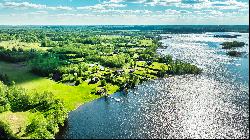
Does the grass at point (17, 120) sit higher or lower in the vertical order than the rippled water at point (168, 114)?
higher

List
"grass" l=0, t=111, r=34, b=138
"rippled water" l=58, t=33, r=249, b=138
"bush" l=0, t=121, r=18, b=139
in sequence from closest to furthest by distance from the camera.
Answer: "bush" l=0, t=121, r=18, b=139, "rippled water" l=58, t=33, r=249, b=138, "grass" l=0, t=111, r=34, b=138

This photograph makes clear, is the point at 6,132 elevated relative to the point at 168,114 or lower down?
elevated

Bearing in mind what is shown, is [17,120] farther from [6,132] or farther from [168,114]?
[168,114]

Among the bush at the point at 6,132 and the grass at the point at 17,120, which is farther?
the grass at the point at 17,120

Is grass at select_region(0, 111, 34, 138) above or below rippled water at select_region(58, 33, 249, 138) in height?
above

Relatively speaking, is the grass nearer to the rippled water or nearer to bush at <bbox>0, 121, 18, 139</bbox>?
bush at <bbox>0, 121, 18, 139</bbox>

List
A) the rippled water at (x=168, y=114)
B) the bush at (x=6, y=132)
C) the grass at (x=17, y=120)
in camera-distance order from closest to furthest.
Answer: the bush at (x=6, y=132), the rippled water at (x=168, y=114), the grass at (x=17, y=120)

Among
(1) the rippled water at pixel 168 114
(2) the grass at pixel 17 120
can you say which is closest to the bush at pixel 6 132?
(2) the grass at pixel 17 120

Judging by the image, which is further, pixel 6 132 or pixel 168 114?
pixel 168 114

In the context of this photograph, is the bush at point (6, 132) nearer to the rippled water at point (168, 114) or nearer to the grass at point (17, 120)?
the grass at point (17, 120)

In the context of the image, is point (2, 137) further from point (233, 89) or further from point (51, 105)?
point (233, 89)

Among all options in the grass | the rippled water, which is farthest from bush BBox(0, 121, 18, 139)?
the rippled water

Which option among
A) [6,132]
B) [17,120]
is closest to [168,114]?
[17,120]
